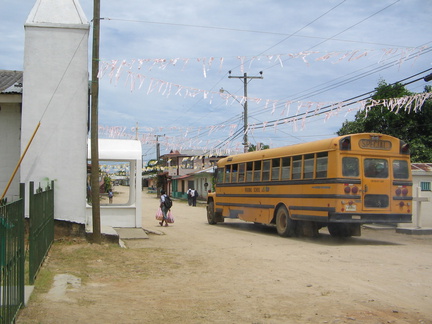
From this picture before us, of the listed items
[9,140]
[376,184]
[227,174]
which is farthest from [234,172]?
[9,140]

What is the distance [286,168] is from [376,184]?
3.06 metres

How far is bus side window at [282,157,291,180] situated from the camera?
54.0ft

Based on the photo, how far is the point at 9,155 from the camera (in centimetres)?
1434

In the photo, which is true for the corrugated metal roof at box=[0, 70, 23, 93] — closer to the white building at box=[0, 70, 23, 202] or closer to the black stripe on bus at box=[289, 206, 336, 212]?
the white building at box=[0, 70, 23, 202]

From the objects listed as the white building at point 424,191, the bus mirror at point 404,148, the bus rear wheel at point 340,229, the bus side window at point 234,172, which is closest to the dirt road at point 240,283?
the bus rear wheel at point 340,229

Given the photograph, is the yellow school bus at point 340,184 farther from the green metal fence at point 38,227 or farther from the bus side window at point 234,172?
the green metal fence at point 38,227

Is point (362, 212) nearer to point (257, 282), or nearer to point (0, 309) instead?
point (257, 282)

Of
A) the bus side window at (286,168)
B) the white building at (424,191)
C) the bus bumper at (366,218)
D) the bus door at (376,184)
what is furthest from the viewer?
the white building at (424,191)

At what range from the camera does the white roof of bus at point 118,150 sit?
17766 mm

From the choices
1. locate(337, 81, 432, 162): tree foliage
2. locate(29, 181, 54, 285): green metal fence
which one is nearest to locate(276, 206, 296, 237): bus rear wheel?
locate(29, 181, 54, 285): green metal fence

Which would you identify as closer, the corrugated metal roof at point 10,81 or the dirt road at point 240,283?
the dirt road at point 240,283

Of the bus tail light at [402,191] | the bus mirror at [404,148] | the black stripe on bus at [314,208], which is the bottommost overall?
the black stripe on bus at [314,208]

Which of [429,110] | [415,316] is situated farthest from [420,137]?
[415,316]

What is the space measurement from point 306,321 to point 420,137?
2704cm
